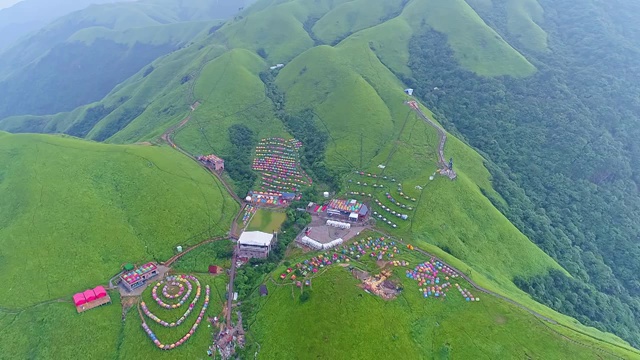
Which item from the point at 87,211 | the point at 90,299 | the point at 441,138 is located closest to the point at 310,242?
the point at 90,299

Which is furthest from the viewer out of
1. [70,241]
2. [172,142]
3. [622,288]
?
[172,142]

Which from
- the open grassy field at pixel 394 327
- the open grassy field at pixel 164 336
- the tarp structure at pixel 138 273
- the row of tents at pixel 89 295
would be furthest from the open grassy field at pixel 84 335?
the open grassy field at pixel 394 327

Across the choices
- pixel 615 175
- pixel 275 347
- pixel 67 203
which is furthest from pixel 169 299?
pixel 615 175

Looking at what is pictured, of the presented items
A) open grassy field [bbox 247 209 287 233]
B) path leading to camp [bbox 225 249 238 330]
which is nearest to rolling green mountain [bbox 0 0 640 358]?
path leading to camp [bbox 225 249 238 330]

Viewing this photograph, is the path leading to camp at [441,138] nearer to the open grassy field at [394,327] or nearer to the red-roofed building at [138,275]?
the open grassy field at [394,327]

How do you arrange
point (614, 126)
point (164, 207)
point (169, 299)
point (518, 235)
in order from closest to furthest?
point (169, 299), point (164, 207), point (518, 235), point (614, 126)

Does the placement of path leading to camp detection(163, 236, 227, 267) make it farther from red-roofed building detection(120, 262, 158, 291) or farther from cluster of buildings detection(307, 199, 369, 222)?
cluster of buildings detection(307, 199, 369, 222)

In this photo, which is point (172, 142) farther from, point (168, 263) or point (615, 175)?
point (615, 175)

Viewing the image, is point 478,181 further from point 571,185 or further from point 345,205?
point 345,205

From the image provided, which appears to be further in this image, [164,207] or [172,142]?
[172,142]
